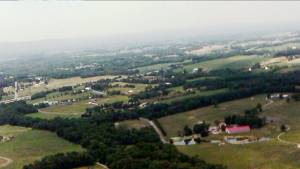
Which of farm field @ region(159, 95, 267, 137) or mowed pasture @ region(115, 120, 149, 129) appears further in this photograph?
farm field @ region(159, 95, 267, 137)

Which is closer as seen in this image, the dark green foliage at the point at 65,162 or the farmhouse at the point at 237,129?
the dark green foliage at the point at 65,162

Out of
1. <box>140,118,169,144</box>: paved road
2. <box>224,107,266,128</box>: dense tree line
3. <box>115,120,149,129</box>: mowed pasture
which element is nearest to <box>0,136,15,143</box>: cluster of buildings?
<box>115,120,149,129</box>: mowed pasture

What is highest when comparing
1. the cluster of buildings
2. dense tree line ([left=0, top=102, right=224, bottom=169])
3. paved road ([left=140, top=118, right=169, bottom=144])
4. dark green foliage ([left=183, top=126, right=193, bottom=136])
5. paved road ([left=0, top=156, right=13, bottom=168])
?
dense tree line ([left=0, top=102, right=224, bottom=169])

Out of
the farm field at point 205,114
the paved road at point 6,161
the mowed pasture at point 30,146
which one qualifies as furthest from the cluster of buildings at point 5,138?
the farm field at point 205,114

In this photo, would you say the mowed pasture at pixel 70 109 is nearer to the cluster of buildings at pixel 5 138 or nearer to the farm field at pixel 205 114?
the cluster of buildings at pixel 5 138

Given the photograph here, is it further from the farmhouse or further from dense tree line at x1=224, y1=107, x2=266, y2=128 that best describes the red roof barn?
dense tree line at x1=224, y1=107, x2=266, y2=128

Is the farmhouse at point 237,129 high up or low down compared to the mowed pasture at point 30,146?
up

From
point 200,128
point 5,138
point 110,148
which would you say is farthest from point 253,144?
point 5,138

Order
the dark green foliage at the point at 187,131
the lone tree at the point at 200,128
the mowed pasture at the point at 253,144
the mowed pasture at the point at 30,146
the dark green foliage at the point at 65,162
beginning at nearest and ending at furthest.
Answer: the mowed pasture at the point at 253,144, the dark green foliage at the point at 65,162, the mowed pasture at the point at 30,146, the dark green foliage at the point at 187,131, the lone tree at the point at 200,128
